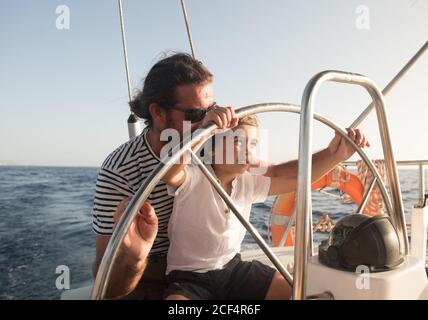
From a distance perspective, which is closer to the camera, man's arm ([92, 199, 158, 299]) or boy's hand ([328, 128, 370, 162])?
man's arm ([92, 199, 158, 299])

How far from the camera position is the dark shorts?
3.53 feet

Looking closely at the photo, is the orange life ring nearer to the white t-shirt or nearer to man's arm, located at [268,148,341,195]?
man's arm, located at [268,148,341,195]

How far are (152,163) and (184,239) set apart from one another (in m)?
0.27

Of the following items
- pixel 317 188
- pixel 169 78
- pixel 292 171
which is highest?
pixel 169 78

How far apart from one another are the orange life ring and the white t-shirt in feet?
6.35

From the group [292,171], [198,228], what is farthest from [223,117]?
[292,171]

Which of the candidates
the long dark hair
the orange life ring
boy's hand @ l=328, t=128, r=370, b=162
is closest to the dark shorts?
boy's hand @ l=328, t=128, r=370, b=162

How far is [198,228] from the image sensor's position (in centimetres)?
116

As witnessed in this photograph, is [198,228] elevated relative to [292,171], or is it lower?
lower

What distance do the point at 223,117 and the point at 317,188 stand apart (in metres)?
2.76

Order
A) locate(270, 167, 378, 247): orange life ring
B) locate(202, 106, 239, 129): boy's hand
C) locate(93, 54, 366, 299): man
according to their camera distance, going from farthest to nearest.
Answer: locate(270, 167, 378, 247): orange life ring, locate(93, 54, 366, 299): man, locate(202, 106, 239, 129): boy's hand

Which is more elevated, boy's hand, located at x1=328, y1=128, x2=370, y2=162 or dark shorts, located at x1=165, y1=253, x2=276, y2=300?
boy's hand, located at x1=328, y1=128, x2=370, y2=162

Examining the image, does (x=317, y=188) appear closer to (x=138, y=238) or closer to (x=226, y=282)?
(x=226, y=282)
